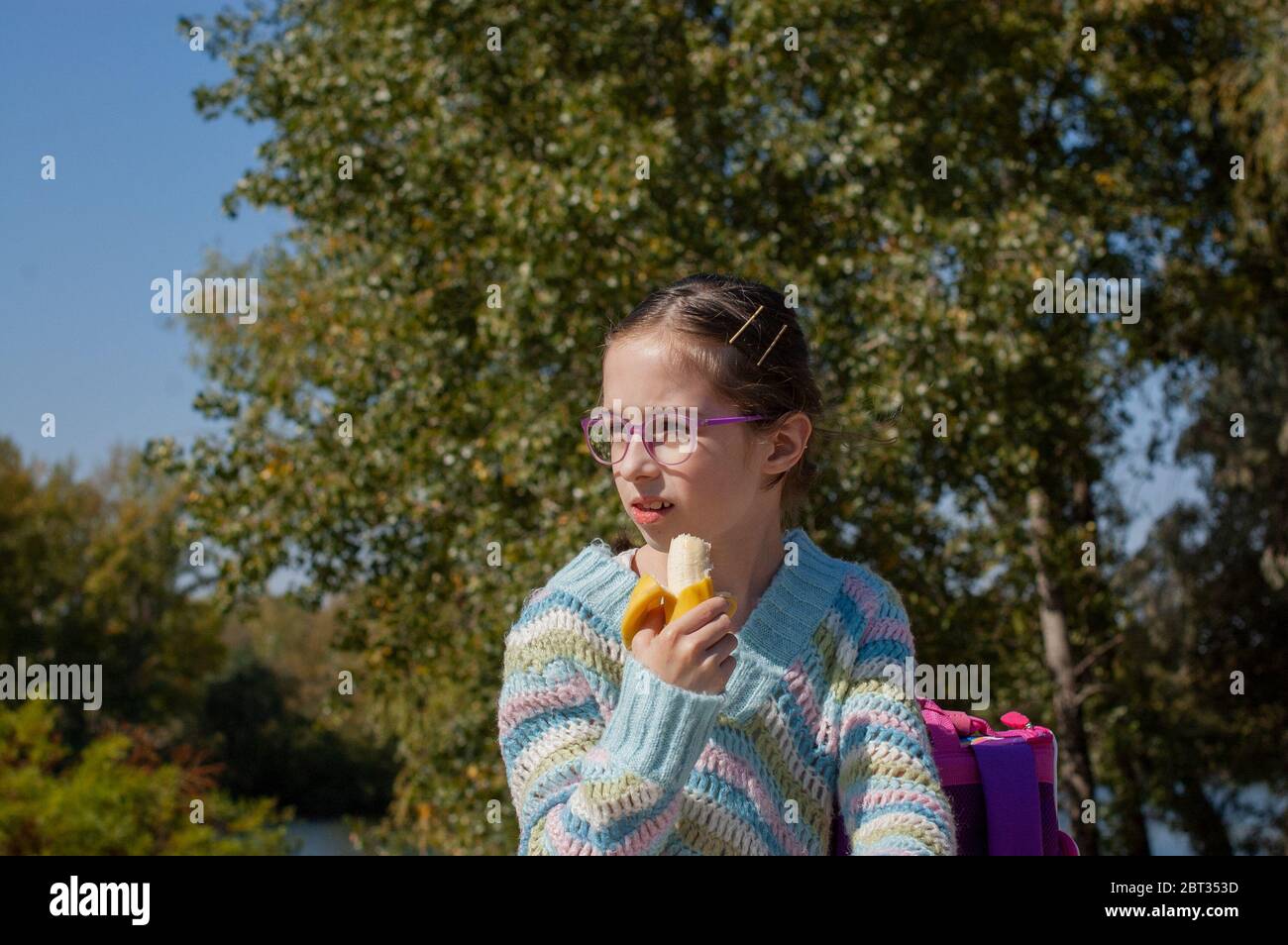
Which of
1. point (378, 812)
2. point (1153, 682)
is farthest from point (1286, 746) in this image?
point (378, 812)

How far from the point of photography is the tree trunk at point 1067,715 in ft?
34.0

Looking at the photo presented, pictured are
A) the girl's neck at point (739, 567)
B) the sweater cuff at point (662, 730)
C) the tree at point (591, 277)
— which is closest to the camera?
the sweater cuff at point (662, 730)

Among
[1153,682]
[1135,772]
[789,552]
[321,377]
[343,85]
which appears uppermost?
[343,85]

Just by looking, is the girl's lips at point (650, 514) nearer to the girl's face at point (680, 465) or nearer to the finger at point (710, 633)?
the girl's face at point (680, 465)

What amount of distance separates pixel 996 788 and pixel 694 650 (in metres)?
0.66

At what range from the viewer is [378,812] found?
2623 cm

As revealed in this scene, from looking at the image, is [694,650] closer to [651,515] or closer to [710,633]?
[710,633]

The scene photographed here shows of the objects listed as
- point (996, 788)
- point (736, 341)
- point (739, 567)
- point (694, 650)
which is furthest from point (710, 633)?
point (996, 788)

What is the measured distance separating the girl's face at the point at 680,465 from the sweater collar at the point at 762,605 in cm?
10

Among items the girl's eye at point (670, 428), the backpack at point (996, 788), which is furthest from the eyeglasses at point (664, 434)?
the backpack at point (996, 788)
